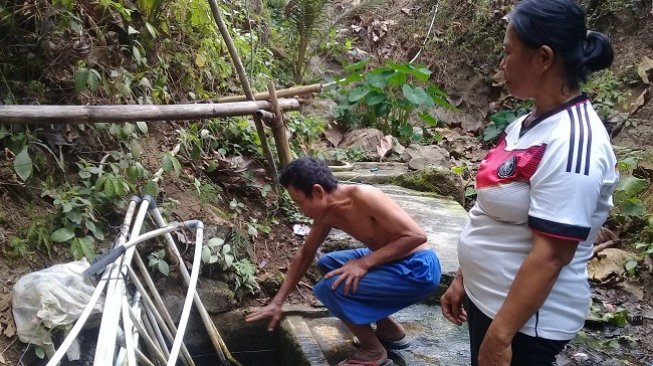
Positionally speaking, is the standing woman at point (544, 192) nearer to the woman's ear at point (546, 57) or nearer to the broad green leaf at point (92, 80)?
the woman's ear at point (546, 57)

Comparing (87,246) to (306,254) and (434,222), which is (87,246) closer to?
(306,254)

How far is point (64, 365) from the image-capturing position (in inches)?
110

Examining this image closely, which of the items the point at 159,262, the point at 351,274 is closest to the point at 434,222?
the point at 351,274

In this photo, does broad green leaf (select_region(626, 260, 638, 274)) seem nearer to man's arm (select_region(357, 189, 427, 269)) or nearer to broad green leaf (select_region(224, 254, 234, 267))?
man's arm (select_region(357, 189, 427, 269))

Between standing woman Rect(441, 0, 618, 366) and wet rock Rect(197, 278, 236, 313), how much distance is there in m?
2.41

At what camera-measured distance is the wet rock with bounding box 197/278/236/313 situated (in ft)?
12.3

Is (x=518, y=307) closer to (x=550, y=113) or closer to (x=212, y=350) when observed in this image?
(x=550, y=113)

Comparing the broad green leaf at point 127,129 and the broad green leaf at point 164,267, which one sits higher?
the broad green leaf at point 127,129

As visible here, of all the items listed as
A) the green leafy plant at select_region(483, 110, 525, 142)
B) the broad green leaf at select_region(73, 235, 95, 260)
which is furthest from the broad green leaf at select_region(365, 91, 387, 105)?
the broad green leaf at select_region(73, 235, 95, 260)

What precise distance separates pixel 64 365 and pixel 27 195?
110 cm

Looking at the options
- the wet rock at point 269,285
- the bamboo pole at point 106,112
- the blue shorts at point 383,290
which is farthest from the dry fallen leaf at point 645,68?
the blue shorts at point 383,290

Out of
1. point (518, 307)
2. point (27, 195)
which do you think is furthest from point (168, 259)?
point (518, 307)

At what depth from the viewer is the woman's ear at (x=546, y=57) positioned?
1439 mm

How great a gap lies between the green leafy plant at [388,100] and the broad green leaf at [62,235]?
4.75 m
